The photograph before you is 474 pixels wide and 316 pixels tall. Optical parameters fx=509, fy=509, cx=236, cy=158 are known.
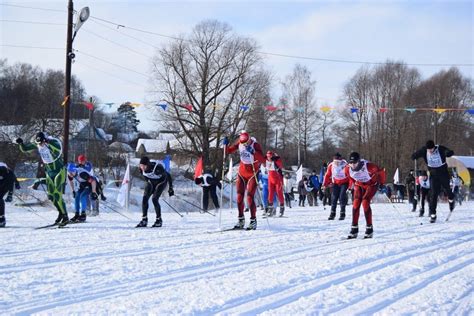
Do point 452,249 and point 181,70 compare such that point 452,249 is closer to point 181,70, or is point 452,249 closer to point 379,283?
point 379,283

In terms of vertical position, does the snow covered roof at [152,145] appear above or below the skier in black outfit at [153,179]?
above

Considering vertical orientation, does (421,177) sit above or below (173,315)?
above

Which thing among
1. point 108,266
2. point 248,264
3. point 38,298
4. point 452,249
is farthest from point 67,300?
point 452,249

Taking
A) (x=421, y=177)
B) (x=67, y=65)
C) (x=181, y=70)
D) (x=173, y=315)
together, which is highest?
(x=181, y=70)

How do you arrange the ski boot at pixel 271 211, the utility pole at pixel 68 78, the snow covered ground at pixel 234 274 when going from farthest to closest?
the utility pole at pixel 68 78 < the ski boot at pixel 271 211 < the snow covered ground at pixel 234 274

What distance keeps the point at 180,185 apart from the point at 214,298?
1534 inches

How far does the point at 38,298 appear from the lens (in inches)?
181

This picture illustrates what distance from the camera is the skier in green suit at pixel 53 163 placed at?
37.2 ft

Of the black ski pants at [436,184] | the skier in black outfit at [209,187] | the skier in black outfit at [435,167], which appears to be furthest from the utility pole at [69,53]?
the black ski pants at [436,184]

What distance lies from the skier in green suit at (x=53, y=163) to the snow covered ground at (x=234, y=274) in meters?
1.84

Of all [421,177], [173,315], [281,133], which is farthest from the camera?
[281,133]

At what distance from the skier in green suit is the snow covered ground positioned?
1.84 meters

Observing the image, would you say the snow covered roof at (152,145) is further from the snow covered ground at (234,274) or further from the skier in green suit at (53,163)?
the snow covered ground at (234,274)

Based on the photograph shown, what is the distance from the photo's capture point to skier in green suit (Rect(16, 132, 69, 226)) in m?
11.3
